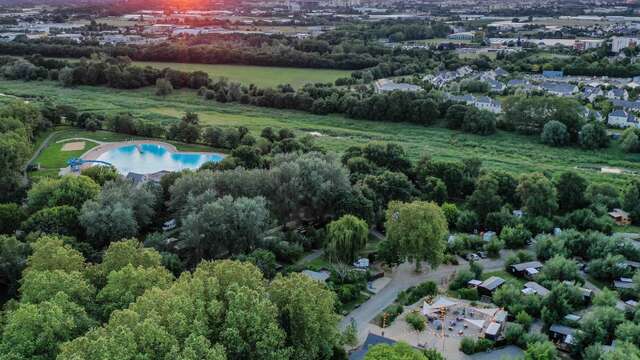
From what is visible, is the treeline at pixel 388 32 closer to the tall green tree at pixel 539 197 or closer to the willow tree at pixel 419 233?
the tall green tree at pixel 539 197

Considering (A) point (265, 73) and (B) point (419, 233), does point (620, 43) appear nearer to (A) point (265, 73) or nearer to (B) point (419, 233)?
(A) point (265, 73)

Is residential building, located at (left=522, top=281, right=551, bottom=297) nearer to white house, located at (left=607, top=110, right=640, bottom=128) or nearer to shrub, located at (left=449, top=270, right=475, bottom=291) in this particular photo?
shrub, located at (left=449, top=270, right=475, bottom=291)

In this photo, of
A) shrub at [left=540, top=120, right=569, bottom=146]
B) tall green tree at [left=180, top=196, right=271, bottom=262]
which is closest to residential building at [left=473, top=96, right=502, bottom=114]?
shrub at [left=540, top=120, right=569, bottom=146]

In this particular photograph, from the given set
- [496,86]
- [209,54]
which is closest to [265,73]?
[209,54]

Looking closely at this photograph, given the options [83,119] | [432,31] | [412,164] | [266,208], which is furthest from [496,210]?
[432,31]

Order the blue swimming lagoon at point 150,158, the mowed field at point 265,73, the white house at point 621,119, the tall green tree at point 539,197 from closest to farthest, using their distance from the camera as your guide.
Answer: the tall green tree at point 539,197, the blue swimming lagoon at point 150,158, the white house at point 621,119, the mowed field at point 265,73

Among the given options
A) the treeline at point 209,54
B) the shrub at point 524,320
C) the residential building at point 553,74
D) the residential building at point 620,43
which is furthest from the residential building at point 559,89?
the shrub at point 524,320
